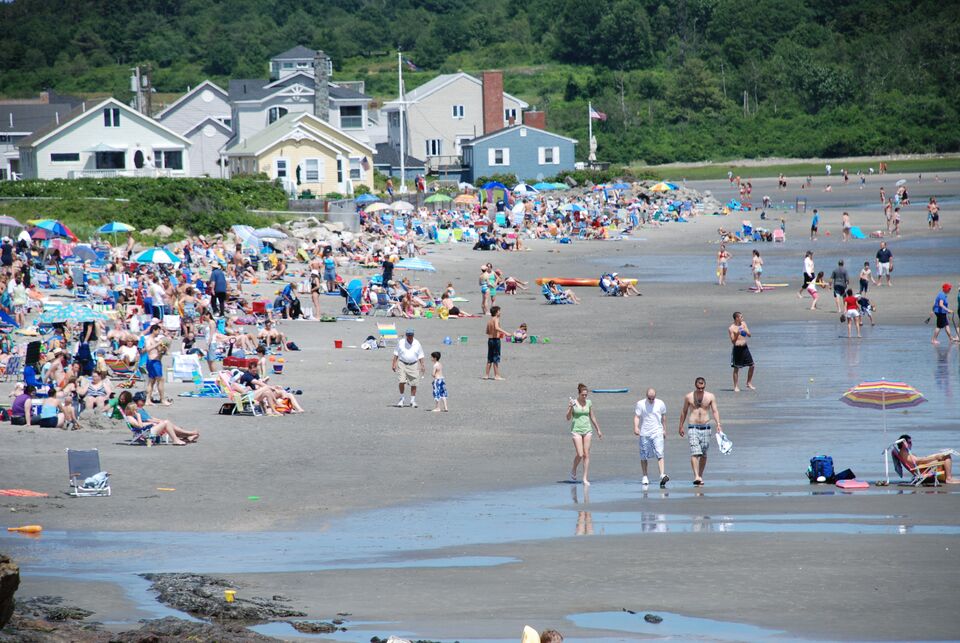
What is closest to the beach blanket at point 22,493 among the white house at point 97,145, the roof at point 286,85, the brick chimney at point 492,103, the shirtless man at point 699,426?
the shirtless man at point 699,426

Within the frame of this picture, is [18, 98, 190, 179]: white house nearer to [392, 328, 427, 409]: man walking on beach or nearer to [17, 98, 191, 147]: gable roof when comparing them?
[17, 98, 191, 147]: gable roof

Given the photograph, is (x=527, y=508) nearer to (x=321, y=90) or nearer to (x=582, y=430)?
(x=582, y=430)

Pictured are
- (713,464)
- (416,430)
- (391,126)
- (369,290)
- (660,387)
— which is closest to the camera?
(713,464)

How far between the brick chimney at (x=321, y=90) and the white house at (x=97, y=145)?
13834 millimetres

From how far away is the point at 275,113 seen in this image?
2926 inches

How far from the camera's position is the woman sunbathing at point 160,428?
1708 centimetres

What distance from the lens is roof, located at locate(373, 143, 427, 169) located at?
7812cm

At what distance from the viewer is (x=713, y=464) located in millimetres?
16188

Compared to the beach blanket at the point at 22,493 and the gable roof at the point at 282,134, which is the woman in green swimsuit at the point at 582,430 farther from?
the gable roof at the point at 282,134

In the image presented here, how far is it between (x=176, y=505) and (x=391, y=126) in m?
73.5

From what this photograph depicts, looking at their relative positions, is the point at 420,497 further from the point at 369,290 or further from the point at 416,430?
the point at 369,290

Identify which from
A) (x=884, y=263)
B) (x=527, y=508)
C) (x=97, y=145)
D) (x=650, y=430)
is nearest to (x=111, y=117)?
(x=97, y=145)

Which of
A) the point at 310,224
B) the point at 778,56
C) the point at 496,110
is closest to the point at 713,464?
the point at 310,224

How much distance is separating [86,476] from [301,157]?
50.8 meters
